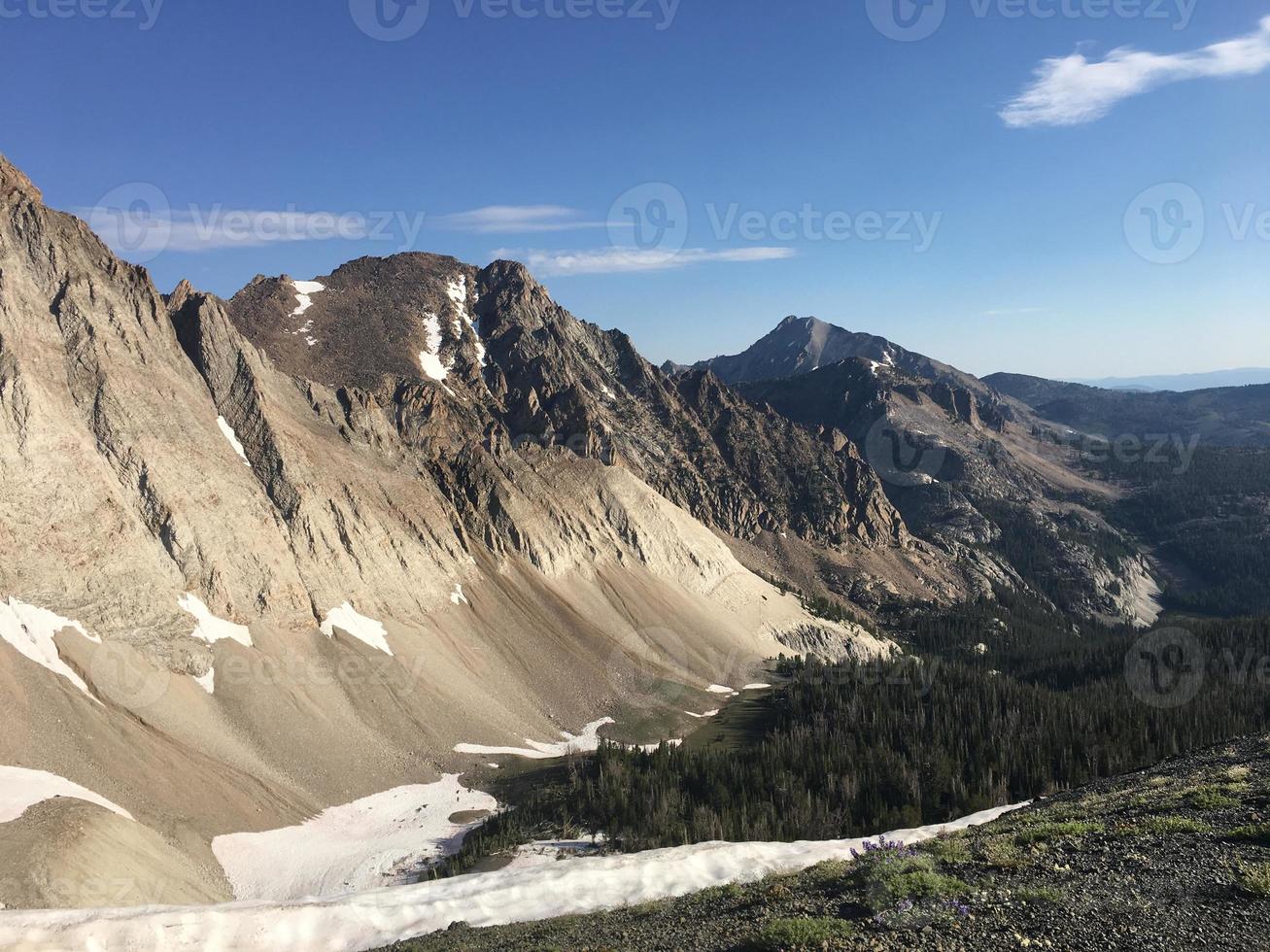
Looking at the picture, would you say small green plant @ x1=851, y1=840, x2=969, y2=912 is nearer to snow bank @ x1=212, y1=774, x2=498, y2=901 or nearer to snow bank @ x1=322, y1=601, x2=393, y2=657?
snow bank @ x1=212, y1=774, x2=498, y2=901

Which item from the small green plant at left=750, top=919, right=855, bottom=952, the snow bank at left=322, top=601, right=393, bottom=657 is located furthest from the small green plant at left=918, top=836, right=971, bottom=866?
the snow bank at left=322, top=601, right=393, bottom=657

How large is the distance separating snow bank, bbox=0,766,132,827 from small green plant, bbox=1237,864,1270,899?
58192 mm

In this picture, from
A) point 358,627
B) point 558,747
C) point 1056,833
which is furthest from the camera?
point 558,747

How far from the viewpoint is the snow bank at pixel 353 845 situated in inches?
2115

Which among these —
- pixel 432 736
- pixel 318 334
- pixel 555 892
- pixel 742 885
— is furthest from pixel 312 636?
pixel 318 334

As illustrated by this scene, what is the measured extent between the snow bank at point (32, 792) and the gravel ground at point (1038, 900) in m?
34.6

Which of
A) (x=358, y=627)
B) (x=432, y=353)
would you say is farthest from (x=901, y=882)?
(x=432, y=353)

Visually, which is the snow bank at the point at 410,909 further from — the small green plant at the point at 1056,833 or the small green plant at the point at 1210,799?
the small green plant at the point at 1210,799

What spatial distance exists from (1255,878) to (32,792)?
2458 inches

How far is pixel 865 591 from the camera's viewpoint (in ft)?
633

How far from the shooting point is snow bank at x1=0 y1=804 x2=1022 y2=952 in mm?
29281

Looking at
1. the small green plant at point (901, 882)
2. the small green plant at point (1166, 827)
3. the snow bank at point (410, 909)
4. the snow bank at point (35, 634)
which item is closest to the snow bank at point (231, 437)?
the snow bank at point (35, 634)

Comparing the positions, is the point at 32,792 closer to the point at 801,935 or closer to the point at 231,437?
the point at 231,437

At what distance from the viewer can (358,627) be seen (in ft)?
286
